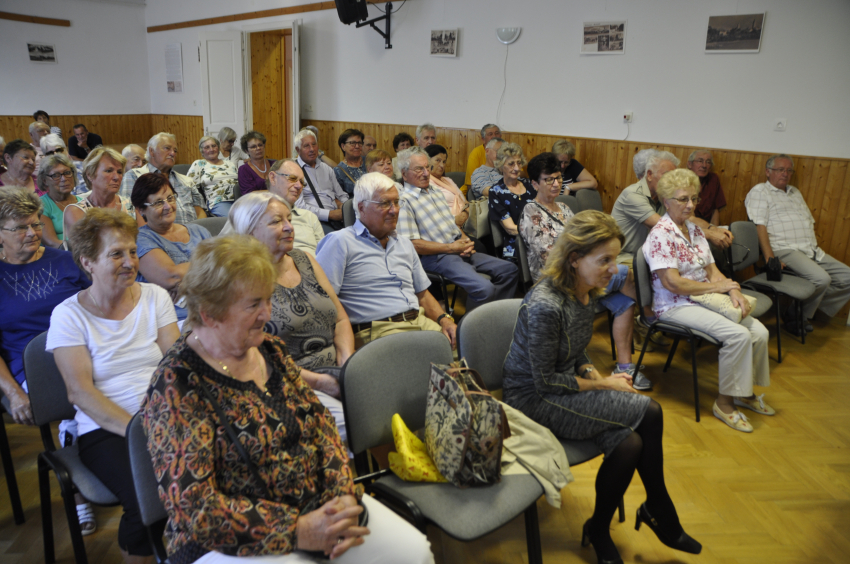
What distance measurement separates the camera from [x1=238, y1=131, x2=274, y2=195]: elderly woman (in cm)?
498

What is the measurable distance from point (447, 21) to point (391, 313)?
5370 millimetres

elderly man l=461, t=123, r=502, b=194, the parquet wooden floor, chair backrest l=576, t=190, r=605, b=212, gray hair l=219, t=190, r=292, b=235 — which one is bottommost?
the parquet wooden floor

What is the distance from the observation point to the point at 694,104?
16.8 feet

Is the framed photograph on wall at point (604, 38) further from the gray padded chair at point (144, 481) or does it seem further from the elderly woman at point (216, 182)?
the gray padded chair at point (144, 481)

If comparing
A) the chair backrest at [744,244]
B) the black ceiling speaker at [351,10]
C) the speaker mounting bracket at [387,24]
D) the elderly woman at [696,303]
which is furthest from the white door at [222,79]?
the elderly woman at [696,303]

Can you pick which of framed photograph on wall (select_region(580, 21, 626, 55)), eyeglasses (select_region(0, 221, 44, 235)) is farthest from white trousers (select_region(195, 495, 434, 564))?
framed photograph on wall (select_region(580, 21, 626, 55))

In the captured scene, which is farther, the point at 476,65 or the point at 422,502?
the point at 476,65

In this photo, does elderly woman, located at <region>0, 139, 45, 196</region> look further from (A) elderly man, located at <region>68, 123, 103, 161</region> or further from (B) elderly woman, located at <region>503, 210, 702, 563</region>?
(A) elderly man, located at <region>68, 123, 103, 161</region>

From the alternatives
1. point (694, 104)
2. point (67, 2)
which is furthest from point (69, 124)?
point (694, 104)

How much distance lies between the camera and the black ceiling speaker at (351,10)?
7.09 metres

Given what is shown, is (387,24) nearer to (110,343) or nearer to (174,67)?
(174,67)

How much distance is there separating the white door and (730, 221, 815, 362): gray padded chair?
7773mm

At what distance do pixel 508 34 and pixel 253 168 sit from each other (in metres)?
3.15

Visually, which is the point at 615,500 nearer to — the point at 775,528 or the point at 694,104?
the point at 775,528
